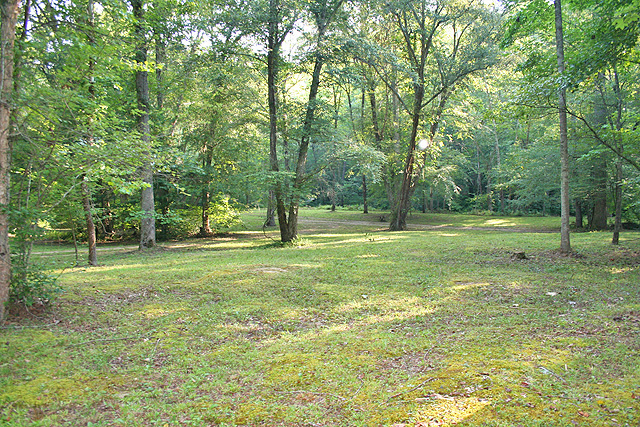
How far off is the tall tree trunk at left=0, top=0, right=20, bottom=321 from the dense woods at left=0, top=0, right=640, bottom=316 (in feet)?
0.05

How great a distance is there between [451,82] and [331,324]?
16060 millimetres

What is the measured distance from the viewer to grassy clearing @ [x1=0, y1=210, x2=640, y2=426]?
2773mm

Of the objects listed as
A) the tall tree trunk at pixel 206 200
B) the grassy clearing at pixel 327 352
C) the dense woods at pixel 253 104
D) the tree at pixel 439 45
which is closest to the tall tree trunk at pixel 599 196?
the dense woods at pixel 253 104

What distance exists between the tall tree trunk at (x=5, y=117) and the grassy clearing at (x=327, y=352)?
0.64 meters

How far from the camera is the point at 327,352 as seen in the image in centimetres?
392

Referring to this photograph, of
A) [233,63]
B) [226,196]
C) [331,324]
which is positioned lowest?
[331,324]

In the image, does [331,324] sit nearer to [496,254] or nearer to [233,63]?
[496,254]

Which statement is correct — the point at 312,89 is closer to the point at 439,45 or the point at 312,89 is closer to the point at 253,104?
the point at 253,104

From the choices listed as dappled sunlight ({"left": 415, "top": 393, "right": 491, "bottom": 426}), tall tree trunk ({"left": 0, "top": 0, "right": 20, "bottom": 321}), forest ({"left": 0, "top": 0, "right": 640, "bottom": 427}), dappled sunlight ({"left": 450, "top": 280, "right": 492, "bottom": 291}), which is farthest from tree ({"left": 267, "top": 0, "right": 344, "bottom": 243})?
dappled sunlight ({"left": 415, "top": 393, "right": 491, "bottom": 426})

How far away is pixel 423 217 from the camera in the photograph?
28.4m

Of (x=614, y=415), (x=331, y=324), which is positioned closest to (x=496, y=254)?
(x=331, y=324)

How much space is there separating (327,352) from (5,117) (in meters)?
4.13

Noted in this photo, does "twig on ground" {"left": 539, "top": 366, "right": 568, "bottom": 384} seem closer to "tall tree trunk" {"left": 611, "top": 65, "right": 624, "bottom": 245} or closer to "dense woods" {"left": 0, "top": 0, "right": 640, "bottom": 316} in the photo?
"dense woods" {"left": 0, "top": 0, "right": 640, "bottom": 316}

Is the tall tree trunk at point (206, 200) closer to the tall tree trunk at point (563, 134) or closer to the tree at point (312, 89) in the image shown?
the tree at point (312, 89)
